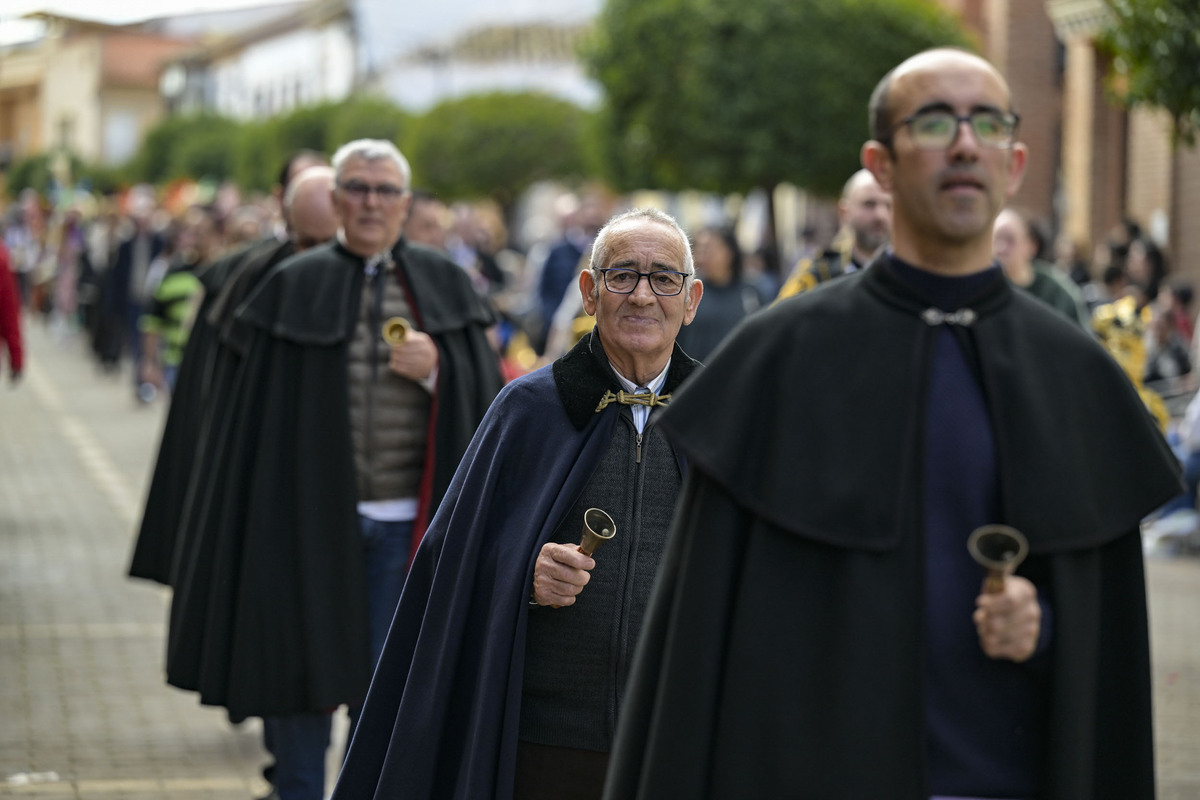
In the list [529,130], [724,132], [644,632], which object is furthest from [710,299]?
[529,130]

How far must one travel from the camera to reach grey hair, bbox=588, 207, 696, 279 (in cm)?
420

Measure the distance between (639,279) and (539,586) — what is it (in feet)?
2.27

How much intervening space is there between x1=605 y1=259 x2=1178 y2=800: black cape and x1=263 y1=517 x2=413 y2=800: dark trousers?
10.0ft

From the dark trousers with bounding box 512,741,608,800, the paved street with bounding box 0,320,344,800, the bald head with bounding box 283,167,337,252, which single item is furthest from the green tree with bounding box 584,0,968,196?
the dark trousers with bounding box 512,741,608,800

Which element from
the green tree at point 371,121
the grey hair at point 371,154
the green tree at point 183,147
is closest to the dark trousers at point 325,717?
the grey hair at point 371,154

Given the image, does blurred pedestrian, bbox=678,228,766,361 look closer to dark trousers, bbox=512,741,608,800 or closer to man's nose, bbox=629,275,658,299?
man's nose, bbox=629,275,658,299

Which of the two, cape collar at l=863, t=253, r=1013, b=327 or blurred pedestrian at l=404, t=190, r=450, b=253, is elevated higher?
blurred pedestrian at l=404, t=190, r=450, b=253

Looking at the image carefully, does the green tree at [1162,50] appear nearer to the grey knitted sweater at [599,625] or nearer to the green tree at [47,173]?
the grey knitted sweater at [599,625]

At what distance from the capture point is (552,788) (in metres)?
4.02

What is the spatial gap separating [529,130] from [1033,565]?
4165 cm

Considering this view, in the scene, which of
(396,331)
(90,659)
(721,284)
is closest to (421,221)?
(721,284)

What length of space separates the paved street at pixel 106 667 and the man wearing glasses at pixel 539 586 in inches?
109

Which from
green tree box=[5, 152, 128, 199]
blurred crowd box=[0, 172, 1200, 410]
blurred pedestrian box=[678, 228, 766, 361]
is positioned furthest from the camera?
green tree box=[5, 152, 128, 199]

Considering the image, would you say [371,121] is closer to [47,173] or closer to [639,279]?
[47,173]
